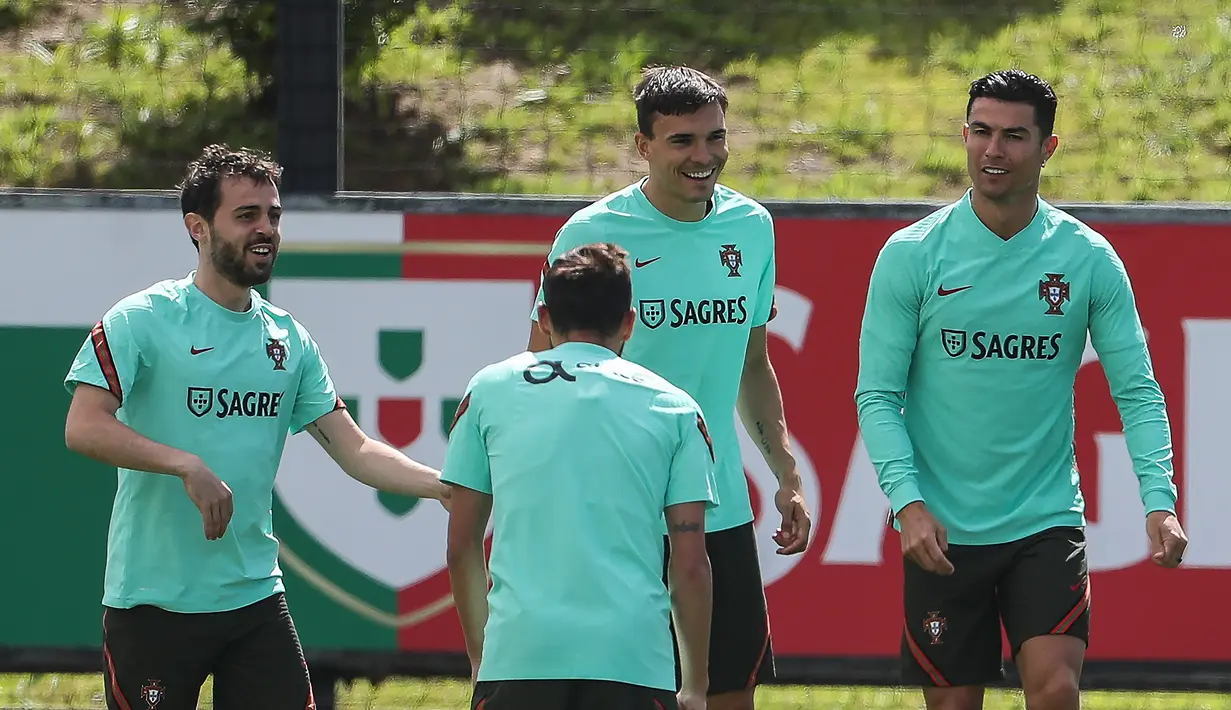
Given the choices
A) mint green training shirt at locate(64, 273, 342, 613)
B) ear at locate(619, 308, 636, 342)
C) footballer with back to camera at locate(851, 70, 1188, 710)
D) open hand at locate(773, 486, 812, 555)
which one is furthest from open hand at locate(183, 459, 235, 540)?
footballer with back to camera at locate(851, 70, 1188, 710)

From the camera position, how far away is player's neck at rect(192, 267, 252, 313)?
14.7 feet

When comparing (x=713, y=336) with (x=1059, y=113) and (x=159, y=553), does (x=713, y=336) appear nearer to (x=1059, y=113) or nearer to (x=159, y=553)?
(x=159, y=553)

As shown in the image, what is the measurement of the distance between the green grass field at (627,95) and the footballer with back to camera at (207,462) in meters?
3.94

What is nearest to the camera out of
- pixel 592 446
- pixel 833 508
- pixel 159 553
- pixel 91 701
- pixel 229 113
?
pixel 592 446

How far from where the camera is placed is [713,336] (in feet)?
15.2

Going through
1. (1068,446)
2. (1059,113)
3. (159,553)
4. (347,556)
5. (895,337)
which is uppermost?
(1059,113)

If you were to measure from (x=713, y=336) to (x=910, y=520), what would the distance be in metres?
0.73

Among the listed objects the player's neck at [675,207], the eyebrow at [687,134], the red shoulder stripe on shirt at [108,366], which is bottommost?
the red shoulder stripe on shirt at [108,366]

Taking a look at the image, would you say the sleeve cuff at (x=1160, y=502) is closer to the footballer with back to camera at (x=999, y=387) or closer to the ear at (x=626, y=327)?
the footballer with back to camera at (x=999, y=387)

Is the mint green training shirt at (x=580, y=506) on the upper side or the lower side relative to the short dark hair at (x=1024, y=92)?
lower

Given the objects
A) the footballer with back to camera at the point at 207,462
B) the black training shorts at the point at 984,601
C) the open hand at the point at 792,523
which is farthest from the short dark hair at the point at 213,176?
the black training shorts at the point at 984,601

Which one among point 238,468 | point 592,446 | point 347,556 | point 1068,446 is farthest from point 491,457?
point 347,556

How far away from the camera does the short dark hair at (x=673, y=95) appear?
451 cm

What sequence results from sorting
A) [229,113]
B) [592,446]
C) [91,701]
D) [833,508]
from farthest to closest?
[229,113] < [91,701] < [833,508] < [592,446]
